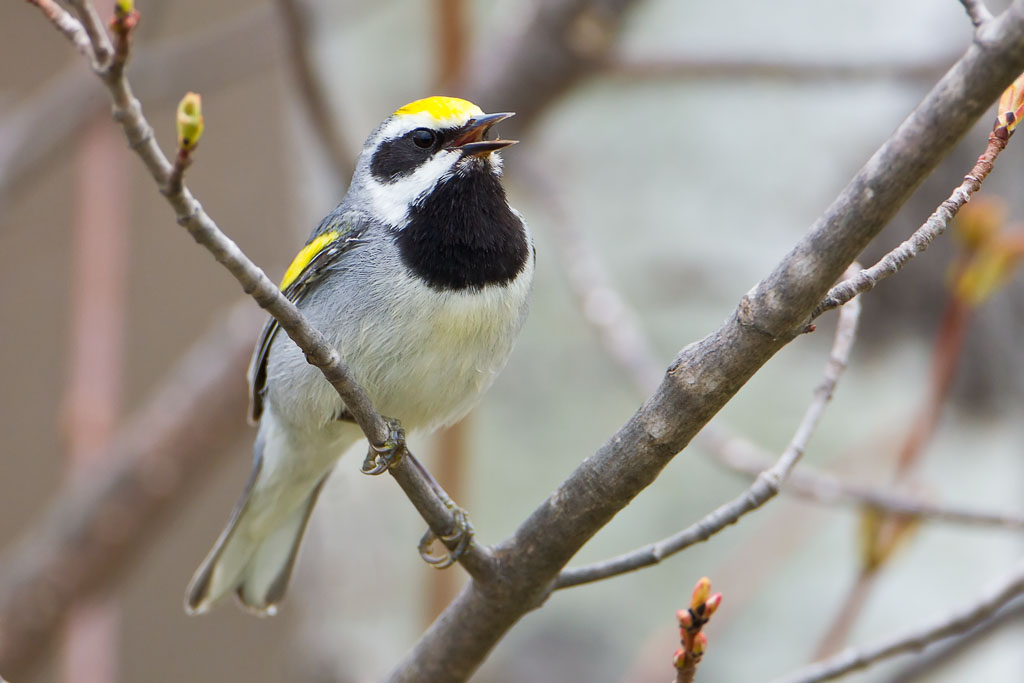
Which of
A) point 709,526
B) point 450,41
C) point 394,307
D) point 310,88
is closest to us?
point 709,526

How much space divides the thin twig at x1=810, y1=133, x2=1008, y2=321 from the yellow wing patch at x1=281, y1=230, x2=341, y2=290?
122cm

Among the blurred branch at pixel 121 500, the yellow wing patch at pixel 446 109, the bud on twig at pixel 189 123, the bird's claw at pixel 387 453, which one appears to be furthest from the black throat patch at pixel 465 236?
the blurred branch at pixel 121 500

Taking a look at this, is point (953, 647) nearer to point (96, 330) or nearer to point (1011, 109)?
point (1011, 109)

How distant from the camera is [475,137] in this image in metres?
2.25

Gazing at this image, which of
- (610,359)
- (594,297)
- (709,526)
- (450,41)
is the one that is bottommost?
(709,526)

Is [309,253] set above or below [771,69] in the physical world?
below

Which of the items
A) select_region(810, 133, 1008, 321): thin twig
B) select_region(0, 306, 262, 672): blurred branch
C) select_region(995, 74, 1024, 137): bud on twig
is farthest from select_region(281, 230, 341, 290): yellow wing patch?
select_region(995, 74, 1024, 137): bud on twig

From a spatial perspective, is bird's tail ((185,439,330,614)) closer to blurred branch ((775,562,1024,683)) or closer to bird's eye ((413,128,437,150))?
bird's eye ((413,128,437,150))

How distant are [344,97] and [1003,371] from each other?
8.23ft

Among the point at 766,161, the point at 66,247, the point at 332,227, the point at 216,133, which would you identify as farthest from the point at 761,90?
the point at 216,133

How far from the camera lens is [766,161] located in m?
3.43

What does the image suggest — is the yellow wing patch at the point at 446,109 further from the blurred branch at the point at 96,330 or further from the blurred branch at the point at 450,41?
the blurred branch at the point at 96,330

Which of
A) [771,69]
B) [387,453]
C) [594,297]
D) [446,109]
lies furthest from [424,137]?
[771,69]

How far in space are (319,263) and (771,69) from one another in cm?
147
